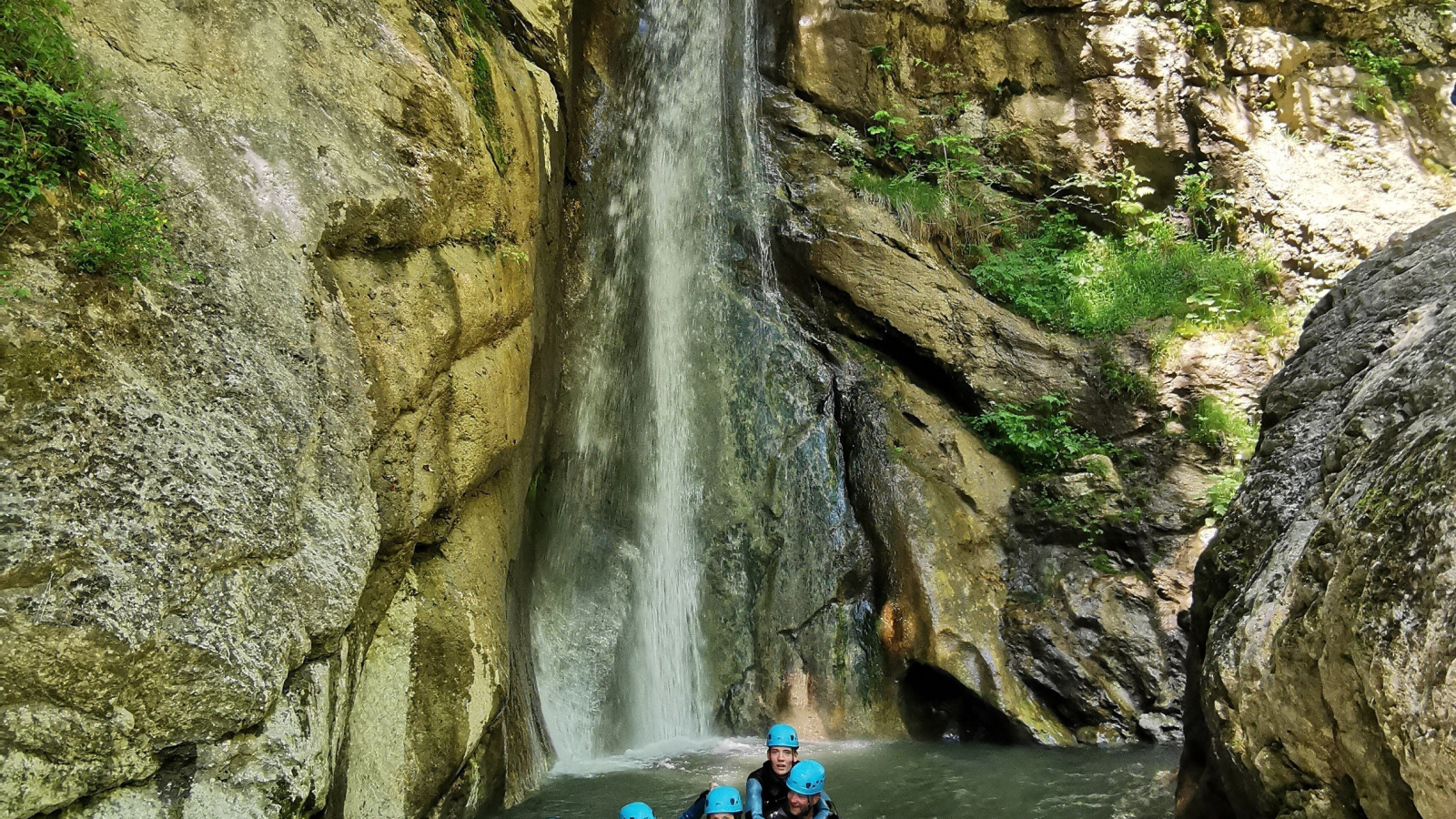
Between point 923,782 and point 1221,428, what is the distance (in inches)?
209

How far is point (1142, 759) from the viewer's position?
25.4 feet

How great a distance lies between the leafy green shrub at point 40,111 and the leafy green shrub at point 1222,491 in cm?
957

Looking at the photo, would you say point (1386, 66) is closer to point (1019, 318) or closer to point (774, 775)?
point (1019, 318)

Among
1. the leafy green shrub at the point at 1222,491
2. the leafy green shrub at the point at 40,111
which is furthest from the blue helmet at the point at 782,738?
the leafy green shrub at the point at 1222,491

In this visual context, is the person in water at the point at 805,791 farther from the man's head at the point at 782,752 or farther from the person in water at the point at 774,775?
the man's head at the point at 782,752

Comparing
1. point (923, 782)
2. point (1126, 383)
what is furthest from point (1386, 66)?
point (923, 782)

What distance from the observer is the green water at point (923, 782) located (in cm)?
639

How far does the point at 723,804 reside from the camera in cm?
522

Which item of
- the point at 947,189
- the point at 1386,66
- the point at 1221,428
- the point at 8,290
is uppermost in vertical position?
the point at 1386,66

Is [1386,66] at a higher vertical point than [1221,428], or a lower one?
higher

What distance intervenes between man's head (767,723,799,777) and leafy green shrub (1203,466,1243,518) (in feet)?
18.7

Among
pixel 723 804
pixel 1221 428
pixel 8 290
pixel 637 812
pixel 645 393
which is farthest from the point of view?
pixel 645 393

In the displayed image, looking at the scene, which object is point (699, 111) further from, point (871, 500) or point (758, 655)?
point (758, 655)

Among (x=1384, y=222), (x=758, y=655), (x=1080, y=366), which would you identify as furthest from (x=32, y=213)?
(x=1384, y=222)
